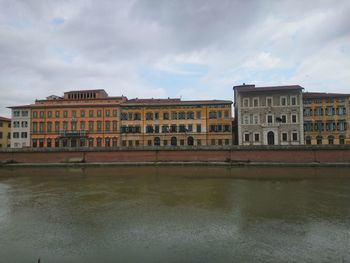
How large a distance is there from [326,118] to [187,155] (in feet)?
92.3

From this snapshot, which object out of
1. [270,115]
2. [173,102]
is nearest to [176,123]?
[173,102]

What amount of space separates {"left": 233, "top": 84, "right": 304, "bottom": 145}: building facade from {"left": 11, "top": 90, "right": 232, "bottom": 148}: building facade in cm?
360

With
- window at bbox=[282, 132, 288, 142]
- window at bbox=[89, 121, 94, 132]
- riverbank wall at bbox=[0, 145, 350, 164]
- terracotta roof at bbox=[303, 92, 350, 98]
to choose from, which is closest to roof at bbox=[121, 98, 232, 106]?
window at bbox=[89, 121, 94, 132]

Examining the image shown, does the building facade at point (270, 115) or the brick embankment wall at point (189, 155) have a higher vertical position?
the building facade at point (270, 115)

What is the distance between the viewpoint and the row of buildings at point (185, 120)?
162 ft

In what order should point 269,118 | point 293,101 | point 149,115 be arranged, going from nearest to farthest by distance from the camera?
point 293,101
point 269,118
point 149,115

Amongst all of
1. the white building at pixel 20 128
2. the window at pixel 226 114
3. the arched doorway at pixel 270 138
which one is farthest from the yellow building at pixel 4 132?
the arched doorway at pixel 270 138

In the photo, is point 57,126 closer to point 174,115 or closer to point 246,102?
point 174,115

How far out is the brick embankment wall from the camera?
40250 millimetres

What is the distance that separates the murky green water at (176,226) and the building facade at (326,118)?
3270 centimetres

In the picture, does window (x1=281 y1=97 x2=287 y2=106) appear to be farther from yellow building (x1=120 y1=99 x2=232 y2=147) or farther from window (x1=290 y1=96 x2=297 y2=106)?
Result: yellow building (x1=120 y1=99 x2=232 y2=147)

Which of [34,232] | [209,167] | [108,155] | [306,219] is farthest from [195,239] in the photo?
[108,155]

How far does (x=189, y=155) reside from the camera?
4353 centimetres

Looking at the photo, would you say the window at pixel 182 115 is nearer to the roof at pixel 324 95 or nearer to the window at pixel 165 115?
the window at pixel 165 115
